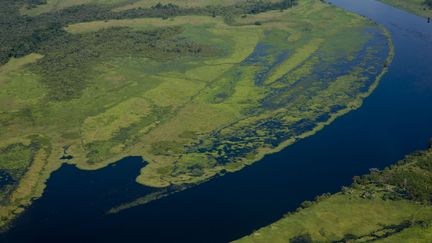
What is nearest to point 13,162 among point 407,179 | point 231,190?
point 231,190

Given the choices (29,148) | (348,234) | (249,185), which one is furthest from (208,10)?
(348,234)

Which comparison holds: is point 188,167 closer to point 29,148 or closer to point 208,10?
point 29,148

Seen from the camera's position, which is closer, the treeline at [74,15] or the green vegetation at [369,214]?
the green vegetation at [369,214]

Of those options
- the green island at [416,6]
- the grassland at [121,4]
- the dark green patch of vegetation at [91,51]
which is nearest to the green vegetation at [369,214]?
the dark green patch of vegetation at [91,51]

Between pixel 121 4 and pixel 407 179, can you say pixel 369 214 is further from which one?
pixel 121 4

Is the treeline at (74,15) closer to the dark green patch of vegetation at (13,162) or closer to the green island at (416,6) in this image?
the green island at (416,6)
